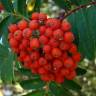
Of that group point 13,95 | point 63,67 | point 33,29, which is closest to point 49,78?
point 63,67

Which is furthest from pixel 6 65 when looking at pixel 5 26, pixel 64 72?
pixel 64 72

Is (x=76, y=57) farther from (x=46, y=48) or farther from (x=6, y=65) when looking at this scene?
(x=6, y=65)

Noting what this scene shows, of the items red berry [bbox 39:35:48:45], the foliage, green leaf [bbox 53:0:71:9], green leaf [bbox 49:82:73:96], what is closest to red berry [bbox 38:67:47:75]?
red berry [bbox 39:35:48:45]

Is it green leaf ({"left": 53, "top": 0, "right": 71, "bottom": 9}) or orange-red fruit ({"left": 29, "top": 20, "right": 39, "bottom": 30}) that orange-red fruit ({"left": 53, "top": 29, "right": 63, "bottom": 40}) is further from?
green leaf ({"left": 53, "top": 0, "right": 71, "bottom": 9})

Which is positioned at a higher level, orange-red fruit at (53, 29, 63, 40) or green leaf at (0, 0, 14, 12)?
green leaf at (0, 0, 14, 12)

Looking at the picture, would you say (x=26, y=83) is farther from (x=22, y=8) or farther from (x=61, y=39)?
(x=61, y=39)

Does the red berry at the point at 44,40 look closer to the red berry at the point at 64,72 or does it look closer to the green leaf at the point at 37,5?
the red berry at the point at 64,72

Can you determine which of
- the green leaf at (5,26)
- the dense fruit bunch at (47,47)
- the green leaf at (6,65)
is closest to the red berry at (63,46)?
the dense fruit bunch at (47,47)
